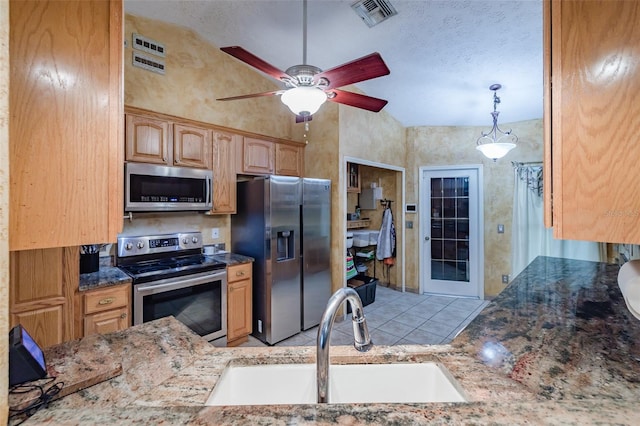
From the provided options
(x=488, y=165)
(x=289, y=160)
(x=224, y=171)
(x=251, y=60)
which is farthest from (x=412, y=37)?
(x=488, y=165)

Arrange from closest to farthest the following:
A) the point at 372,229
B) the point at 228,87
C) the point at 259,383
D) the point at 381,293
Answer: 1. the point at 259,383
2. the point at 228,87
3. the point at 381,293
4. the point at 372,229

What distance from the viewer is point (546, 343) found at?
1.19 m

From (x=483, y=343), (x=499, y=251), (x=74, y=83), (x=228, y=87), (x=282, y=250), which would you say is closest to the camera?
(x=74, y=83)

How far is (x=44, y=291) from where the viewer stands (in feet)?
6.29

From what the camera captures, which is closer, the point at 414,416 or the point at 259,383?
the point at 414,416

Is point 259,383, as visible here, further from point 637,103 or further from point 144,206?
point 144,206

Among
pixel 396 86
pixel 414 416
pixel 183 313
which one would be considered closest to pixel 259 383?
pixel 414 416

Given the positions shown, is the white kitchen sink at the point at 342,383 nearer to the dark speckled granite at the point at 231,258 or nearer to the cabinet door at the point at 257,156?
the dark speckled granite at the point at 231,258

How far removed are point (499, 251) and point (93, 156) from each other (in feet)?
16.0

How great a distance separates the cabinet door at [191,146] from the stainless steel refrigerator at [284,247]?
0.50 meters

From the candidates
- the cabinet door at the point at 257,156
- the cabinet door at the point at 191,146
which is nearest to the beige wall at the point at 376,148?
the cabinet door at the point at 257,156

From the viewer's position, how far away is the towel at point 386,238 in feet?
15.6

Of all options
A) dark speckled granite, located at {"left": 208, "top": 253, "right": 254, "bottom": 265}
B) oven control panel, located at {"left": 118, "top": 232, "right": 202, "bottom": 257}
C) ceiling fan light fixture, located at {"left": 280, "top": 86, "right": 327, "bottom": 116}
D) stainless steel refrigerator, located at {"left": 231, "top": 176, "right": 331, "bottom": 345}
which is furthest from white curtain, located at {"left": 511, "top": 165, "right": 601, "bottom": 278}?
oven control panel, located at {"left": 118, "top": 232, "right": 202, "bottom": 257}

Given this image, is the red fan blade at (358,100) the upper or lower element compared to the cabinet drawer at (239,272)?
upper
